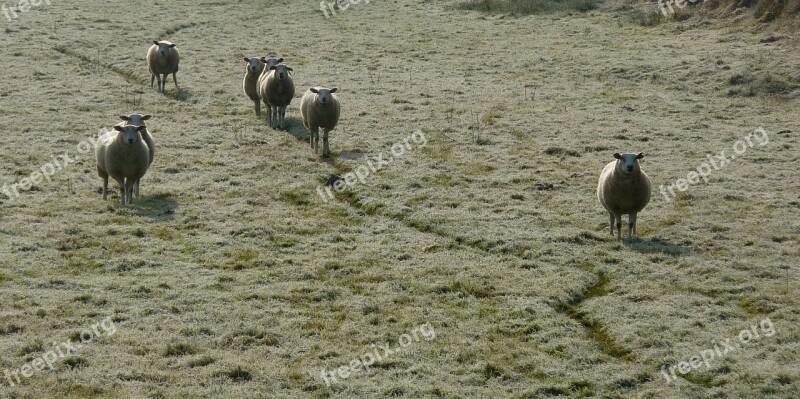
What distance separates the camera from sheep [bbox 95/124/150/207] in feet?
A: 60.7

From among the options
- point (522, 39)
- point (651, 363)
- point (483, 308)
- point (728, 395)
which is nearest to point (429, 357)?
point (483, 308)

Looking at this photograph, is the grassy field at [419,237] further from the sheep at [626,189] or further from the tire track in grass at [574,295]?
the sheep at [626,189]

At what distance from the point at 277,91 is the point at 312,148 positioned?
295 centimetres

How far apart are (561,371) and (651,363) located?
1333 mm

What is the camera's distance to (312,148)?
23984mm

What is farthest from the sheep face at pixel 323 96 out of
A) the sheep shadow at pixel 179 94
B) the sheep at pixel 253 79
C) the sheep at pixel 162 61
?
the sheep at pixel 162 61

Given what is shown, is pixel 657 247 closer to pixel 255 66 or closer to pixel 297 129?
pixel 297 129

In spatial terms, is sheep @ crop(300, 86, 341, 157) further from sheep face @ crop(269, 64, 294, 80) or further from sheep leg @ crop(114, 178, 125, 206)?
sheep leg @ crop(114, 178, 125, 206)

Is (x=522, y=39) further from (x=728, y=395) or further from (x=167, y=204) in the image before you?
(x=728, y=395)

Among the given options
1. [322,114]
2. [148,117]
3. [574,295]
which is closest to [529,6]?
[322,114]

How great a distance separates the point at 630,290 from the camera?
47.7 feet

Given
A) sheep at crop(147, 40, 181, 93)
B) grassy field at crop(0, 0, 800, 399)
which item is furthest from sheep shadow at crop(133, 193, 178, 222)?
sheep at crop(147, 40, 181, 93)

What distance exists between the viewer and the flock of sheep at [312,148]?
16.7 m

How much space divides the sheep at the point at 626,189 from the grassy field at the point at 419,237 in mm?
615
